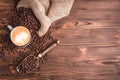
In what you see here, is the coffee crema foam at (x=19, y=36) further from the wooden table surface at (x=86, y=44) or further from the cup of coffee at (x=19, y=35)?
the wooden table surface at (x=86, y=44)

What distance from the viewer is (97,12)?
132cm

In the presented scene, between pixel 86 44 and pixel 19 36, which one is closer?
pixel 19 36

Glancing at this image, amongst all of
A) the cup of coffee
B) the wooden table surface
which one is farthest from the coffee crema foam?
the wooden table surface

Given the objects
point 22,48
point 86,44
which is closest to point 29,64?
point 22,48

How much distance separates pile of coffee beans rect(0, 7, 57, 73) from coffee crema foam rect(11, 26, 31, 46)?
1.6 inches

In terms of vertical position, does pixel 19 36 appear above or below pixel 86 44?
above

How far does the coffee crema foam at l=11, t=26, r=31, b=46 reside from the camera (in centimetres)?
118

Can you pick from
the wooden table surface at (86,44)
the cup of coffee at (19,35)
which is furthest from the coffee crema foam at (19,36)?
the wooden table surface at (86,44)

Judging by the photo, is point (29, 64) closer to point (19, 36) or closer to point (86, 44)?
point (19, 36)

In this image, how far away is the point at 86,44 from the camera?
1288 millimetres

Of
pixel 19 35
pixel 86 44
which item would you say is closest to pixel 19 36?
pixel 19 35

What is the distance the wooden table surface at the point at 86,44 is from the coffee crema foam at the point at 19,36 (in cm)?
10

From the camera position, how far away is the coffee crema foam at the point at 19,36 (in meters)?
1.18

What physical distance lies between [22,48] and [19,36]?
0.23 feet
